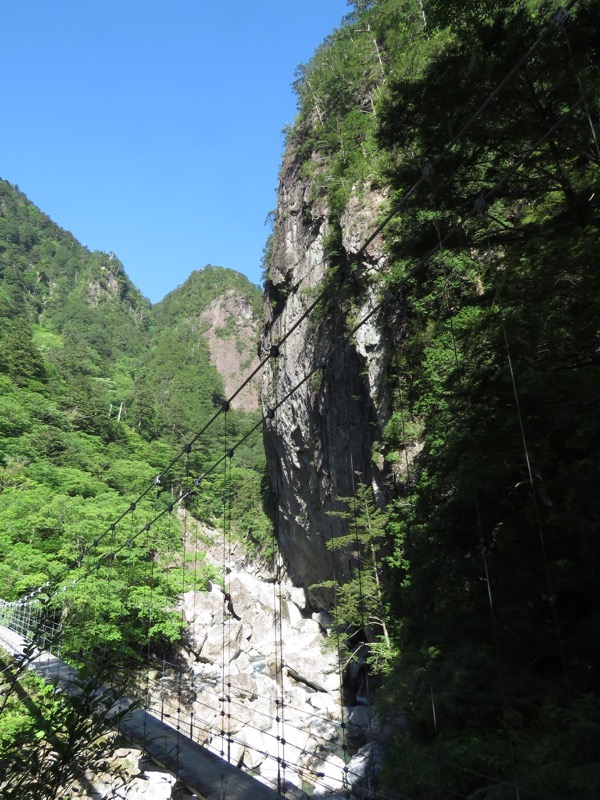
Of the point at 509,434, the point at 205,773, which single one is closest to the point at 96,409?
the point at 205,773

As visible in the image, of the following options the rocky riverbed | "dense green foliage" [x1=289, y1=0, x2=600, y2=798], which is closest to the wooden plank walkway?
the rocky riverbed

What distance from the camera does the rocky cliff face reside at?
9.70 meters

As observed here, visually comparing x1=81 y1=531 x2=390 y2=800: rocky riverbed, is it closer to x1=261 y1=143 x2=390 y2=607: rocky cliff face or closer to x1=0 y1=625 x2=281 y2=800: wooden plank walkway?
x1=0 y1=625 x2=281 y2=800: wooden plank walkway

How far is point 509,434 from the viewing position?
4.19 meters

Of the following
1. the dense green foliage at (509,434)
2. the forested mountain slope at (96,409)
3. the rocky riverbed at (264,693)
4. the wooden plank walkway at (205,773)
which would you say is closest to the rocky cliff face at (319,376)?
the rocky riverbed at (264,693)

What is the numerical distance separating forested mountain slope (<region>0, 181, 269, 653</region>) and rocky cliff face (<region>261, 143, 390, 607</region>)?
3.38 meters

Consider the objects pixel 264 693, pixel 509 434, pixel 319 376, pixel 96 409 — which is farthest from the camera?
pixel 96 409

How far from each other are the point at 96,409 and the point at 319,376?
15373 mm

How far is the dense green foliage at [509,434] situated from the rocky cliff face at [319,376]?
3.17 meters

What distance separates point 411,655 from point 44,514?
7.73 meters

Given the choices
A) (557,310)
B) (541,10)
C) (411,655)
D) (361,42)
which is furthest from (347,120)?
(411,655)

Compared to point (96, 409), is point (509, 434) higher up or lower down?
lower down

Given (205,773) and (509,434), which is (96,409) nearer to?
(205,773)

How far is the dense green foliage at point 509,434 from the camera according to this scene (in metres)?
3.60
